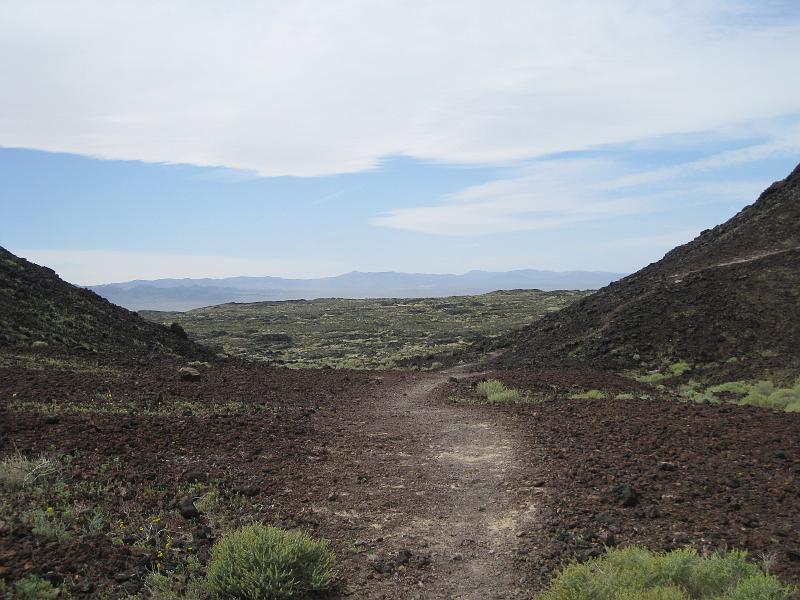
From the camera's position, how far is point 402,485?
29.4 feet

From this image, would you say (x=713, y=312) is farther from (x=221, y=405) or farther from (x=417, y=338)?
(x=417, y=338)

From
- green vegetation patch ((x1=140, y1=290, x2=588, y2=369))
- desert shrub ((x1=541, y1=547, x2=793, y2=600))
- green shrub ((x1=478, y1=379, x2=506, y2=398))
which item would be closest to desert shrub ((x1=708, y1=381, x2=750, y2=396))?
green shrub ((x1=478, y1=379, x2=506, y2=398))

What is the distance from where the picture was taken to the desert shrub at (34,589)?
4973mm

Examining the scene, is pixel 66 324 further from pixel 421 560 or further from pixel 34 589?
pixel 421 560

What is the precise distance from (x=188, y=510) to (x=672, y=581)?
551 cm

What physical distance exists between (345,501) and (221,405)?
23.0ft

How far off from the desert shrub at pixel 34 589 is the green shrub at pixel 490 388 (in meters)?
13.0

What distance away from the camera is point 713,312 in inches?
899

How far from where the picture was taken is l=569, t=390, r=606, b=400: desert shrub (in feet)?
53.0

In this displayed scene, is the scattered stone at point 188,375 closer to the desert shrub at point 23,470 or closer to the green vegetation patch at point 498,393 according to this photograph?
the green vegetation patch at point 498,393

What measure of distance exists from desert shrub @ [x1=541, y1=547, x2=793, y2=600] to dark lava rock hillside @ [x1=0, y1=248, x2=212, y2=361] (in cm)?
1964

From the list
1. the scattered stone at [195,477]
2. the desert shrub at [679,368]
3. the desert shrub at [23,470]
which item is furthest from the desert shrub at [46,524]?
the desert shrub at [679,368]

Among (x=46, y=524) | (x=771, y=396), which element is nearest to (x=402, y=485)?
(x=46, y=524)

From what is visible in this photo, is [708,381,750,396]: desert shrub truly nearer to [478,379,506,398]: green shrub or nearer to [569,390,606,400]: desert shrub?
[569,390,606,400]: desert shrub
